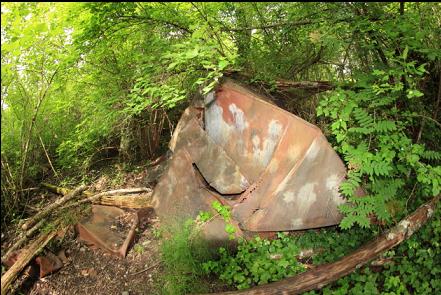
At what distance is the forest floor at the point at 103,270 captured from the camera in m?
3.78

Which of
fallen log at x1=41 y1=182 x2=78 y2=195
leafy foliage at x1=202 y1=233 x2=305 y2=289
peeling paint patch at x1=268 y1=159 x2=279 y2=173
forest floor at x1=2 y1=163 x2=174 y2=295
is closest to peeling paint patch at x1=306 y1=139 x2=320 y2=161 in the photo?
peeling paint patch at x1=268 y1=159 x2=279 y2=173

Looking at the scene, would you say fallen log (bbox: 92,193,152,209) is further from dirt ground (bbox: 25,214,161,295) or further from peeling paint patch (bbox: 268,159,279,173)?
peeling paint patch (bbox: 268,159,279,173)

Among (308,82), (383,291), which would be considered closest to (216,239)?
(383,291)

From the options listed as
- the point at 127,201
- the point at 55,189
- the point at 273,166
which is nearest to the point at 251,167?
the point at 273,166

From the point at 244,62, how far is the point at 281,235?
2096 millimetres

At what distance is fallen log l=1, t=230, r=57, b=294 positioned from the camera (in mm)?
3564

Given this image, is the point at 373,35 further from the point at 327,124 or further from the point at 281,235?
the point at 281,235

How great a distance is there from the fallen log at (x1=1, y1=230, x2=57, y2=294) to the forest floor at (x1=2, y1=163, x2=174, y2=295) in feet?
0.53

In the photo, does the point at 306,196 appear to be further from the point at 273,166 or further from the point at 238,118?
the point at 238,118

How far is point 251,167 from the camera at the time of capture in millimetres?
4027

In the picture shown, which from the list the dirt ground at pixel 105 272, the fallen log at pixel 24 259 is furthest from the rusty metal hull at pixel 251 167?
the fallen log at pixel 24 259

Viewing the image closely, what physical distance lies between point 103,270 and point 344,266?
2513 mm

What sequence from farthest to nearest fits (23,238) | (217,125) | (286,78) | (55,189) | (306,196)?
(55,189) → (286,78) → (217,125) → (23,238) → (306,196)

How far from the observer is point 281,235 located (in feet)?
12.6
